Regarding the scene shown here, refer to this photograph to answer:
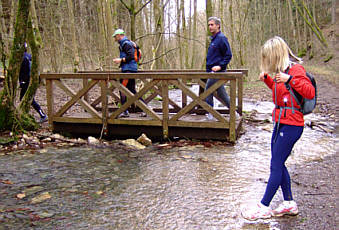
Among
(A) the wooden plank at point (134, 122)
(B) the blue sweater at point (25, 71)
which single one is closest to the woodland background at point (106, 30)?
(B) the blue sweater at point (25, 71)

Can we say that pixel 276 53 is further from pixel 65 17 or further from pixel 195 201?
pixel 65 17

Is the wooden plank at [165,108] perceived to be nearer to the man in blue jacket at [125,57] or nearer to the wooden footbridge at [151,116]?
the wooden footbridge at [151,116]

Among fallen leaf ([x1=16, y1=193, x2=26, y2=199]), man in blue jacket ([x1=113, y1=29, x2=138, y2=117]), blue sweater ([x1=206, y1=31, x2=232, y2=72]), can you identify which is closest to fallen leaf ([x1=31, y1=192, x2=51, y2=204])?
fallen leaf ([x1=16, y1=193, x2=26, y2=199])

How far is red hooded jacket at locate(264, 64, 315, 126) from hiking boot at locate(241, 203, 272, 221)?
983 mm

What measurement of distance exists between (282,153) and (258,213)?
72 cm

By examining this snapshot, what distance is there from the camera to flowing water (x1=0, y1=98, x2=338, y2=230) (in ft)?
12.1

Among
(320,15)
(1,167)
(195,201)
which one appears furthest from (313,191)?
(320,15)

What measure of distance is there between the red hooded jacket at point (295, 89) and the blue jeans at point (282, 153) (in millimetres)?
74

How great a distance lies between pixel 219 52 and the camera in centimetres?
709

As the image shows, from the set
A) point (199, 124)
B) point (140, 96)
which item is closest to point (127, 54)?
point (140, 96)

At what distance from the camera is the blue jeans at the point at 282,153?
11.1 ft

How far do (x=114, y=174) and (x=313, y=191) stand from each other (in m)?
2.92

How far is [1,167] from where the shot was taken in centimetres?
559

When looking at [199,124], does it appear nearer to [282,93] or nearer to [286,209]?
[286,209]
